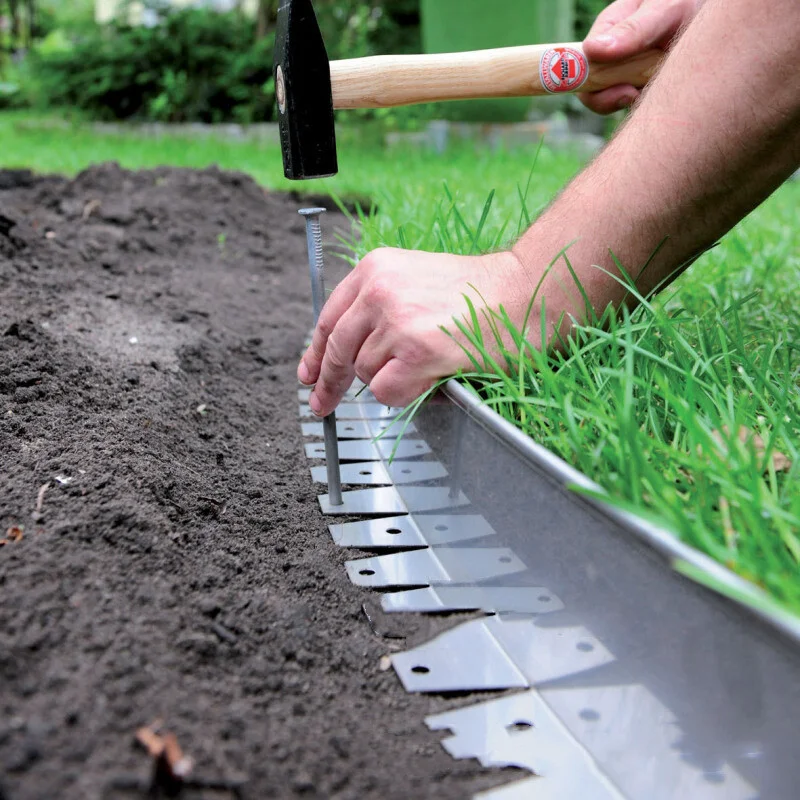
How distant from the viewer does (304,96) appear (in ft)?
4.68

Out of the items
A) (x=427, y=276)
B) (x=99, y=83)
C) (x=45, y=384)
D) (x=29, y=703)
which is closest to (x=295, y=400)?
(x=45, y=384)

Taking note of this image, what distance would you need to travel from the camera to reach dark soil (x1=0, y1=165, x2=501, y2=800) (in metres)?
0.80

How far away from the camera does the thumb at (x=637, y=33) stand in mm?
1716

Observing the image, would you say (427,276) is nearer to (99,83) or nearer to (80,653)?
(80,653)

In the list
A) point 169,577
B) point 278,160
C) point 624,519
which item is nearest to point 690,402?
point 624,519

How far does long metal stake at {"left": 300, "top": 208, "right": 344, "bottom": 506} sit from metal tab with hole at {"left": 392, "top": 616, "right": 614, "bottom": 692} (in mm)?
442

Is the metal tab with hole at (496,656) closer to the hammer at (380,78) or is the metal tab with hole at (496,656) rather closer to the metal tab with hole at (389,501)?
the metal tab with hole at (389,501)

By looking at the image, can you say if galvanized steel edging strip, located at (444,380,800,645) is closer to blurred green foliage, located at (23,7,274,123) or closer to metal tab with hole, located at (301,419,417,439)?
metal tab with hole, located at (301,419,417,439)

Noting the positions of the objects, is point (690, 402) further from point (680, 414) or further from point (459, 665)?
point (459, 665)

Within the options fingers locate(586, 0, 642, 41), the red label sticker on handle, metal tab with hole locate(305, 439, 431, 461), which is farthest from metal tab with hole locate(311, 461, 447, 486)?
fingers locate(586, 0, 642, 41)

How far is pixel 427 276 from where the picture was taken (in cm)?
135

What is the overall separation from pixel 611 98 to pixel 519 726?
1.49m

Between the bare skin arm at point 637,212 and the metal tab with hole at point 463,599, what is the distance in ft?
1.08

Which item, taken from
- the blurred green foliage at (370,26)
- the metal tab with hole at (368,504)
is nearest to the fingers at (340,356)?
the metal tab with hole at (368,504)
